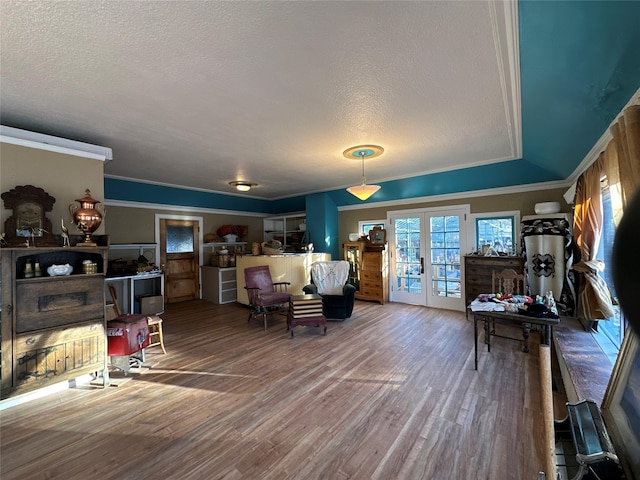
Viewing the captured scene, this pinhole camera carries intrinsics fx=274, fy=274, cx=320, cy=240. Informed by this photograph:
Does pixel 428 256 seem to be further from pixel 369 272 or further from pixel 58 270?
pixel 58 270

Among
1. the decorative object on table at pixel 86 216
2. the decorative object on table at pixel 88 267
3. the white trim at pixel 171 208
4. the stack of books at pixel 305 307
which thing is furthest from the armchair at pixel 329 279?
the white trim at pixel 171 208

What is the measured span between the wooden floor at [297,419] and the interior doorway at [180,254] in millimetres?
3124

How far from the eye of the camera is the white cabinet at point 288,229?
24.3ft

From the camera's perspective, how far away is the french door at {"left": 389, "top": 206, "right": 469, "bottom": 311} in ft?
17.3

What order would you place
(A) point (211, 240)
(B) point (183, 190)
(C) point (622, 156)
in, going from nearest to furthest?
(C) point (622, 156)
(B) point (183, 190)
(A) point (211, 240)

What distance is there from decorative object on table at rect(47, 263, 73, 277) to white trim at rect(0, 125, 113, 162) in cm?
118

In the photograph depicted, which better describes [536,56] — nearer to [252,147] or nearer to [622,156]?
[622,156]

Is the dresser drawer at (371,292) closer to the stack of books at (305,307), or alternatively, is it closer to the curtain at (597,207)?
the stack of books at (305,307)

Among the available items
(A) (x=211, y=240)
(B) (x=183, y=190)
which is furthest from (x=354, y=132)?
(A) (x=211, y=240)

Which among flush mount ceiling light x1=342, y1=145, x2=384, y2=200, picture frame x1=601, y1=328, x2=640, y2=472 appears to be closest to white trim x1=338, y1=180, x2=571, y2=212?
flush mount ceiling light x1=342, y1=145, x2=384, y2=200

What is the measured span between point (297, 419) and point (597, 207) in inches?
134

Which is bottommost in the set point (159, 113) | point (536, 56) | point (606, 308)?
point (606, 308)

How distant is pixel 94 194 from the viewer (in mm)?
2967

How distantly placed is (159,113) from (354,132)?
6.28 feet
